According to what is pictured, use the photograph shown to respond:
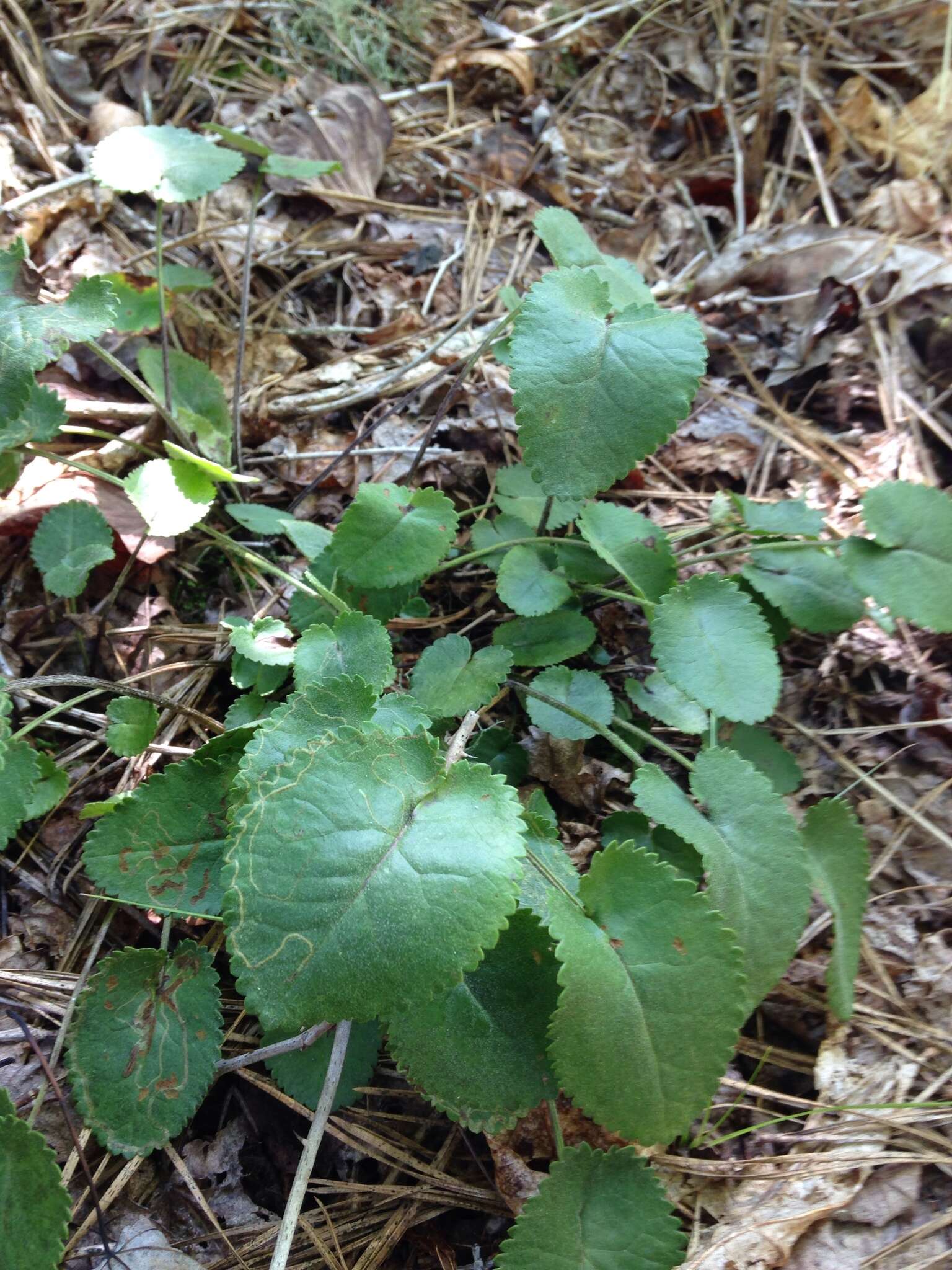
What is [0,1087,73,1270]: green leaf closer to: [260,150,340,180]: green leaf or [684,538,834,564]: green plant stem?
[684,538,834,564]: green plant stem

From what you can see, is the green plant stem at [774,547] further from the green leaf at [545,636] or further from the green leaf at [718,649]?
the green leaf at [545,636]

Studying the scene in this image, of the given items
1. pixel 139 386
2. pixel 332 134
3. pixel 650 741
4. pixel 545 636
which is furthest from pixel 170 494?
pixel 332 134

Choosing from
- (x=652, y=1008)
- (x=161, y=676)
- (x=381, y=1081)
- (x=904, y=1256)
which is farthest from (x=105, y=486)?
(x=904, y=1256)

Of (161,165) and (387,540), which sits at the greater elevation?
(161,165)

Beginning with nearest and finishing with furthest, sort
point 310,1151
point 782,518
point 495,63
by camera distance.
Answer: point 310,1151 → point 782,518 → point 495,63

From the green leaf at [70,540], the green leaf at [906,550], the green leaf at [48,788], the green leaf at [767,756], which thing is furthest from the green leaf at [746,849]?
the green leaf at [70,540]

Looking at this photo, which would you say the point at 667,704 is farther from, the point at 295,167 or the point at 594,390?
the point at 295,167

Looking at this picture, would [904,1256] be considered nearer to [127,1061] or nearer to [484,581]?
[127,1061]

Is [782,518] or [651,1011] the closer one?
[651,1011]
